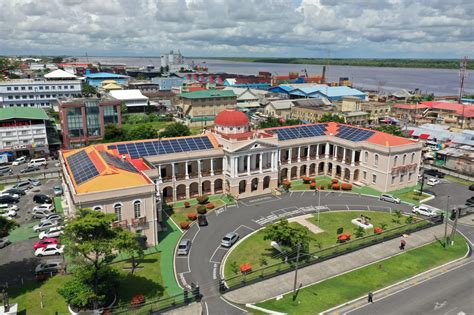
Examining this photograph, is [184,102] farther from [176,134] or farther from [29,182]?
[29,182]

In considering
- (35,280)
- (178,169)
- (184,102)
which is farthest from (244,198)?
(184,102)

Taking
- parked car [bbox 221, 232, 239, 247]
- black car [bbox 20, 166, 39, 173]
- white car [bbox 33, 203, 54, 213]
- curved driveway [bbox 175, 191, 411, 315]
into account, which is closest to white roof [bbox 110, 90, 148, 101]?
black car [bbox 20, 166, 39, 173]

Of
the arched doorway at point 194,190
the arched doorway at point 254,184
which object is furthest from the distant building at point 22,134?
the arched doorway at point 254,184

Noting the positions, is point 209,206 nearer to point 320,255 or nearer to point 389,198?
point 320,255

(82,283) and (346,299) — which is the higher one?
(82,283)

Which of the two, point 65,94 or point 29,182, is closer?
point 29,182

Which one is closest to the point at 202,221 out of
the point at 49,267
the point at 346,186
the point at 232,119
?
the point at 49,267

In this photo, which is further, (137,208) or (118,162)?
(118,162)
